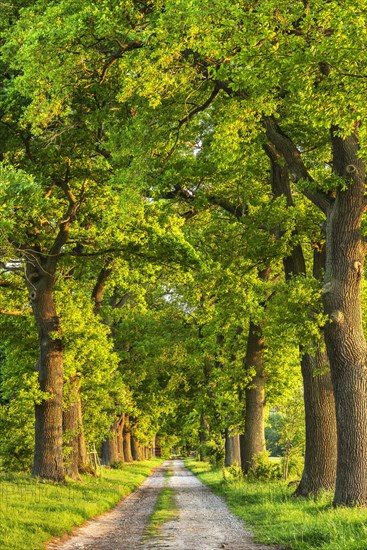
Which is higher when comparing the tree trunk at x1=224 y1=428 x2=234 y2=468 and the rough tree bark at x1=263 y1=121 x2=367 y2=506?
the rough tree bark at x1=263 y1=121 x2=367 y2=506

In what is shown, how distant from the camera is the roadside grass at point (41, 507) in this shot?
10336 mm

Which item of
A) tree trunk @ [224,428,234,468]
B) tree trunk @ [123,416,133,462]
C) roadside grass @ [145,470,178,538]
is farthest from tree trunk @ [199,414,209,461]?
roadside grass @ [145,470,178,538]

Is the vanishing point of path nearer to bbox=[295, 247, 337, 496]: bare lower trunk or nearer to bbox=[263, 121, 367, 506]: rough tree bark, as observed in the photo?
bbox=[295, 247, 337, 496]: bare lower trunk

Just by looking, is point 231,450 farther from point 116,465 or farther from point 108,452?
point 108,452

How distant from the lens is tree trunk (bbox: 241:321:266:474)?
24750mm

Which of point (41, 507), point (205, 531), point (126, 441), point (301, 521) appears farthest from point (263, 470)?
point (126, 441)

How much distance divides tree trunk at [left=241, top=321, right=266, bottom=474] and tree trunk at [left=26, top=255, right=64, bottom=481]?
8.20 metres

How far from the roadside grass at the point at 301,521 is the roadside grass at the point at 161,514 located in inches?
67.9

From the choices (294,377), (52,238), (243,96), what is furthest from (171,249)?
(294,377)

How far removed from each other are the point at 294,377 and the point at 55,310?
12.9m

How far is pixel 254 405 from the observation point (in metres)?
25.3

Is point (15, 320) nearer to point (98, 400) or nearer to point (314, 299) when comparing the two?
point (98, 400)

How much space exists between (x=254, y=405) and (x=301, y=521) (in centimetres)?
1361

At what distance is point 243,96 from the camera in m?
14.2
